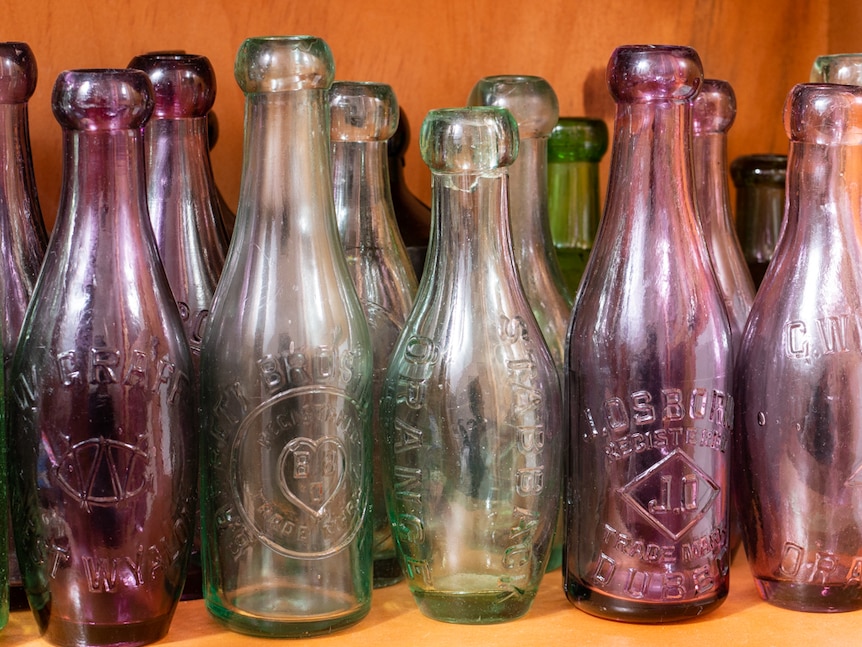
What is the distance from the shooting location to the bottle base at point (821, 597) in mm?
662

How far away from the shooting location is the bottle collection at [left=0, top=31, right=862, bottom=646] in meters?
0.59

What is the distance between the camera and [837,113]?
2.13 ft

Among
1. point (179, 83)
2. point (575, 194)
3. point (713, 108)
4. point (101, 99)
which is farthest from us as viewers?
point (575, 194)

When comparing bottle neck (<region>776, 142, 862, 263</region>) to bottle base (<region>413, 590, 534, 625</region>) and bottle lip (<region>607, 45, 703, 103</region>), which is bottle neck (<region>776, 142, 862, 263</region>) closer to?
bottle lip (<region>607, 45, 703, 103</region>)

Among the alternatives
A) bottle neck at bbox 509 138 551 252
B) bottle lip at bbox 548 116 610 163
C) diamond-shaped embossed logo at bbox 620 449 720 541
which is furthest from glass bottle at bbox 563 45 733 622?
bottle lip at bbox 548 116 610 163

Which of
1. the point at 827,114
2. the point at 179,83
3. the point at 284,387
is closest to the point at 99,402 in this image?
the point at 284,387

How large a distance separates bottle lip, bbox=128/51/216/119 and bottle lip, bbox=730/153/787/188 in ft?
1.41

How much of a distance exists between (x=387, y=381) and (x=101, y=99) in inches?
8.0

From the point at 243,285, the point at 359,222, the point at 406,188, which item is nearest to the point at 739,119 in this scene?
the point at 406,188

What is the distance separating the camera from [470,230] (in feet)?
2.08

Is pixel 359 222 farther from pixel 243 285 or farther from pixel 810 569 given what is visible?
pixel 810 569

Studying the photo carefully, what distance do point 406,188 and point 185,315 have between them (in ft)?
0.68

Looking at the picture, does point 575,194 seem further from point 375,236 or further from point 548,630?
point 548,630

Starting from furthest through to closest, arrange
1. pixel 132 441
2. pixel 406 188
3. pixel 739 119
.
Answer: pixel 739 119 → pixel 406 188 → pixel 132 441
